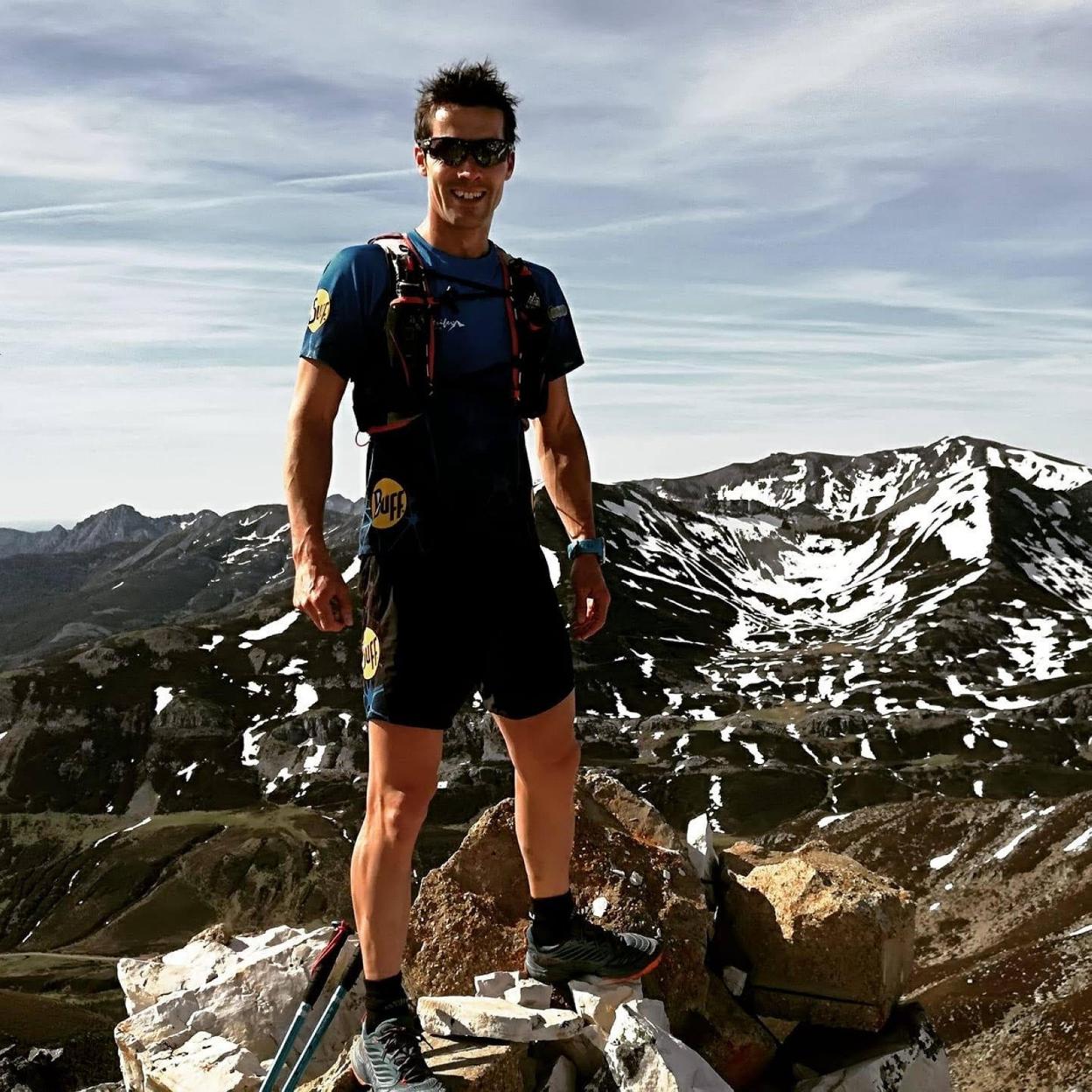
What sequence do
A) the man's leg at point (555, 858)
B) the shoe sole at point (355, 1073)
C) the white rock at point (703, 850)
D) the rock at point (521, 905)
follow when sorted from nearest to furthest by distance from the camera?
the shoe sole at point (355, 1073) < the man's leg at point (555, 858) < the rock at point (521, 905) < the white rock at point (703, 850)

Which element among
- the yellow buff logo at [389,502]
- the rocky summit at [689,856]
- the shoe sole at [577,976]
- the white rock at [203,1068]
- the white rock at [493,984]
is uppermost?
the yellow buff logo at [389,502]

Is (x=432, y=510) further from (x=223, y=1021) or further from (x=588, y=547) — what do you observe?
(x=223, y=1021)

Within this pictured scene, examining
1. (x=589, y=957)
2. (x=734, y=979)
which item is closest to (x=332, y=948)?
(x=589, y=957)

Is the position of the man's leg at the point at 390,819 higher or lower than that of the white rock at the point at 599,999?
higher

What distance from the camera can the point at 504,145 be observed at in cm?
679

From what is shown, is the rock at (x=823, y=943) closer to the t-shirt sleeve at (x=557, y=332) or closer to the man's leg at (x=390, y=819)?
the man's leg at (x=390, y=819)

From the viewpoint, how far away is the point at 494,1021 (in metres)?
8.08

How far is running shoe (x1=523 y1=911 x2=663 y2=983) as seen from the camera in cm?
849

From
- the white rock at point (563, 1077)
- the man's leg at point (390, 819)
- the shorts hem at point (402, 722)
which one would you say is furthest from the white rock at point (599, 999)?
the shorts hem at point (402, 722)

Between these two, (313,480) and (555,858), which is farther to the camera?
(555,858)

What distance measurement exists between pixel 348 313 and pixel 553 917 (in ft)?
16.9

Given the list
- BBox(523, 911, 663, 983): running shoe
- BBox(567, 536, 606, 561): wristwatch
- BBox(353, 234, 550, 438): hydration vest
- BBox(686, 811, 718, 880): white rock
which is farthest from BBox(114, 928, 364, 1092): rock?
BBox(353, 234, 550, 438): hydration vest

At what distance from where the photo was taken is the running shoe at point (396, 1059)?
7.08 meters

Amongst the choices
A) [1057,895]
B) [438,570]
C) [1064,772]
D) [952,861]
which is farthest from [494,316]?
[1064,772]
